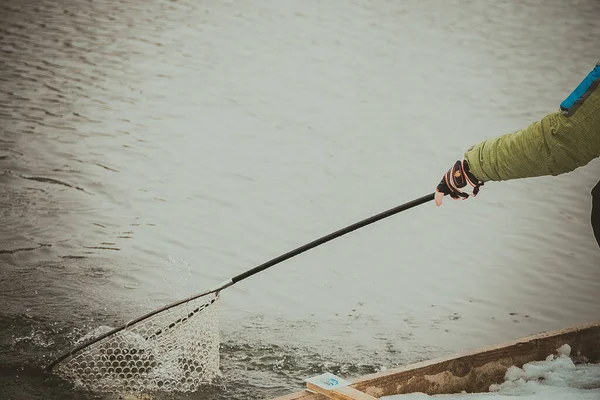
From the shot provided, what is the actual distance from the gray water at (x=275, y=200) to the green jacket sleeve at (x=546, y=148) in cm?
175

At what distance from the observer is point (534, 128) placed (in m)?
2.88

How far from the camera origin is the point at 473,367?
3430 millimetres

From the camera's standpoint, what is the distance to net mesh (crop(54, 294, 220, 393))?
3.60 meters

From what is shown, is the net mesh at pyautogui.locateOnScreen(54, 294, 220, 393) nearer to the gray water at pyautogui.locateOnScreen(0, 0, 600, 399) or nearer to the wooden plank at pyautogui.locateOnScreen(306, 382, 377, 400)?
the gray water at pyautogui.locateOnScreen(0, 0, 600, 399)

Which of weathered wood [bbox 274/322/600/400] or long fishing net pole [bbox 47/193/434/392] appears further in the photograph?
long fishing net pole [bbox 47/193/434/392]

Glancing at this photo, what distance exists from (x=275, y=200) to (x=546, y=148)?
4.23m

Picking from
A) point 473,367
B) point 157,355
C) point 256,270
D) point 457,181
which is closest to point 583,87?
point 457,181

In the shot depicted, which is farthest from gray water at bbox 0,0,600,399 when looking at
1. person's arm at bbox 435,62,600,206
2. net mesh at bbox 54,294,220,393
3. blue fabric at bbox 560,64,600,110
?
blue fabric at bbox 560,64,600,110

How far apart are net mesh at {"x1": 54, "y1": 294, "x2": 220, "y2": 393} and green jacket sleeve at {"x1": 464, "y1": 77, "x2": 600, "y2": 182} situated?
60.4 inches

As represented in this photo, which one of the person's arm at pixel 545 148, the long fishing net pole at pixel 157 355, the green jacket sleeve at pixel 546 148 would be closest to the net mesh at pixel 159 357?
the long fishing net pole at pixel 157 355

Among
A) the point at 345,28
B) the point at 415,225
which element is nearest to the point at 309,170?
the point at 415,225

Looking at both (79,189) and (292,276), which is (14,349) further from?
(79,189)

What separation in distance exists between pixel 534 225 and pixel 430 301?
6.68ft

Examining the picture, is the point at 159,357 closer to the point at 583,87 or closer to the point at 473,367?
the point at 473,367
